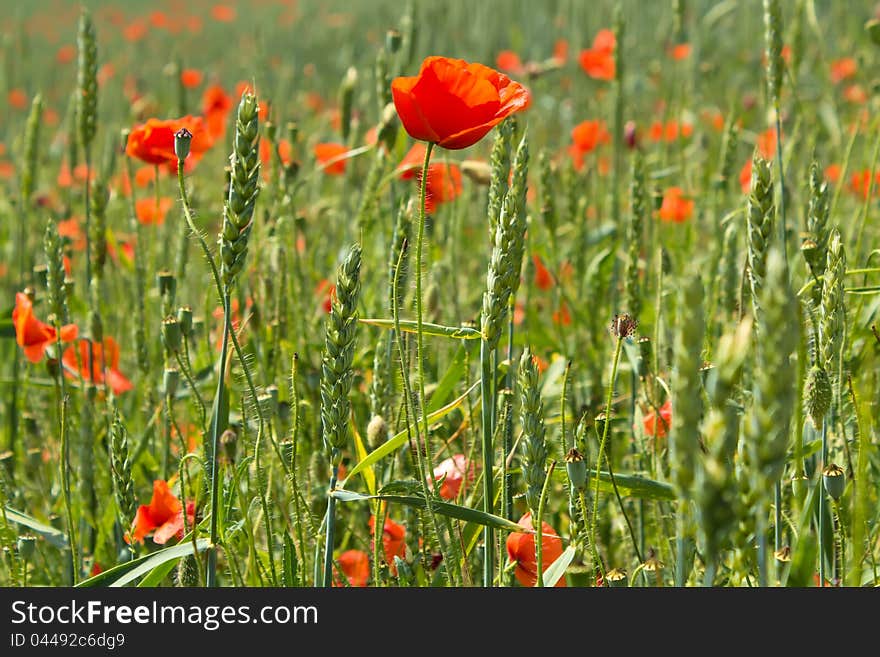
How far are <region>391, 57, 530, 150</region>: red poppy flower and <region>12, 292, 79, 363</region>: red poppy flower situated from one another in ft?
2.54

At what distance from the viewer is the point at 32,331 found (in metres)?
1.64

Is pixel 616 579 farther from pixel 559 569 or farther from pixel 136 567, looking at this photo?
pixel 136 567

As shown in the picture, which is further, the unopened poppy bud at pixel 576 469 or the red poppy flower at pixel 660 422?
the red poppy flower at pixel 660 422

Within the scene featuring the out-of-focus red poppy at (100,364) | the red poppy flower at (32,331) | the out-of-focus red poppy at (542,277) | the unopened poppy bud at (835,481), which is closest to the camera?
the unopened poppy bud at (835,481)

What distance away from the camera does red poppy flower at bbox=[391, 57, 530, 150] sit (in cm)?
105

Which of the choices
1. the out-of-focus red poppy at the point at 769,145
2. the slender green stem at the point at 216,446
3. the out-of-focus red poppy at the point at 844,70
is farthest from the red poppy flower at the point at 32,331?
the out-of-focus red poppy at the point at 844,70

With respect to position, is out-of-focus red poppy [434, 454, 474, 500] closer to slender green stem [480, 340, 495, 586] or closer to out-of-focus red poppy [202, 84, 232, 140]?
slender green stem [480, 340, 495, 586]

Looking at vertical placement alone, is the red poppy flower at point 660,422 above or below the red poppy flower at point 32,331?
below

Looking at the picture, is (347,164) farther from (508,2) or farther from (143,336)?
(508,2)

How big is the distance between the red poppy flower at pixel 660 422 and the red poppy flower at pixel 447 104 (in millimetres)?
464

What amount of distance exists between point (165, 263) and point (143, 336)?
79 centimetres

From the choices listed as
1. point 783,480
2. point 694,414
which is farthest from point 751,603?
point 783,480

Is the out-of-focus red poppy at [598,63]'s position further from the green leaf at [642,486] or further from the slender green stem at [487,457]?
the slender green stem at [487,457]

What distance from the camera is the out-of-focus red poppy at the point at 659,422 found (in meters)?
1.33
